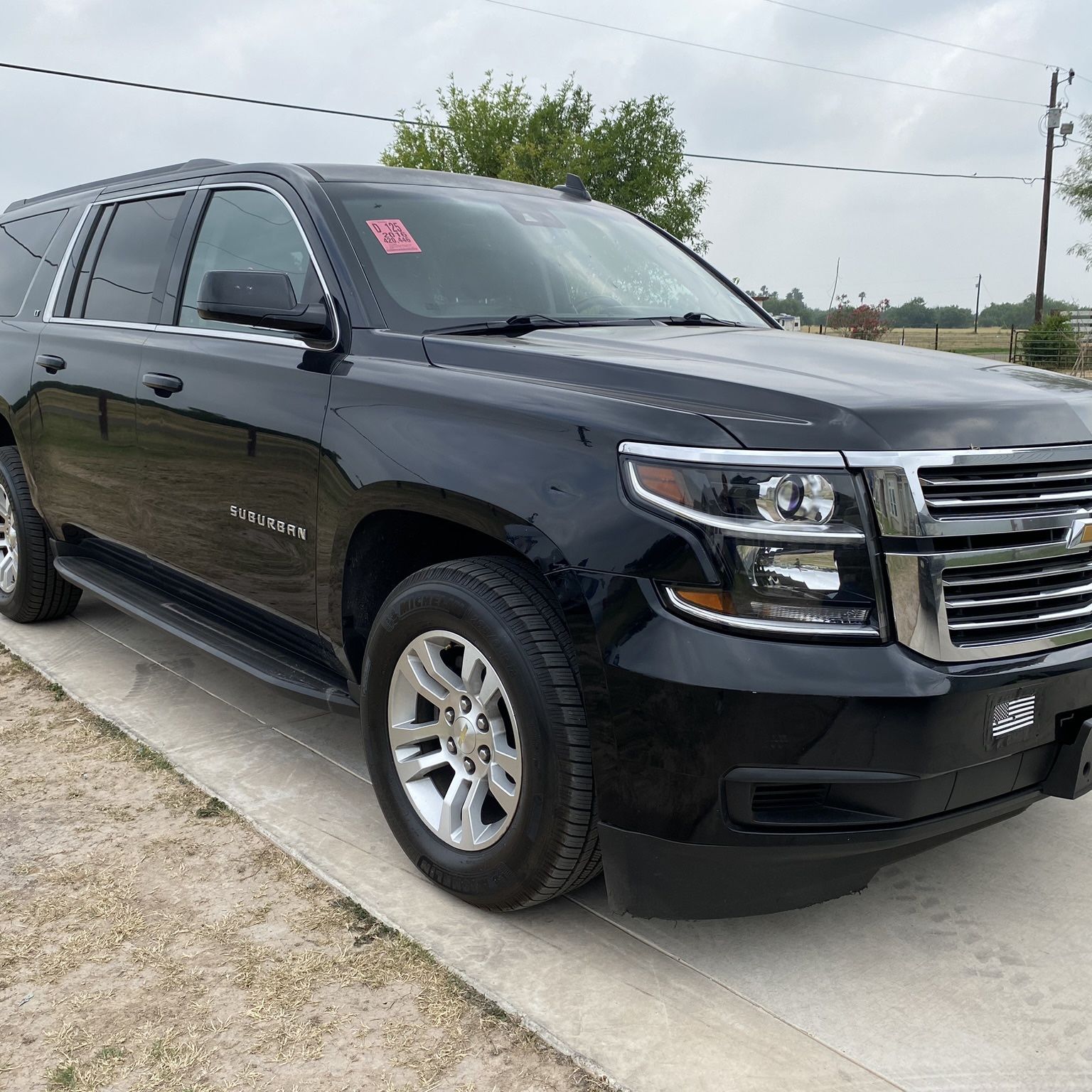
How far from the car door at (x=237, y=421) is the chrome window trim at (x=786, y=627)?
52.6 inches

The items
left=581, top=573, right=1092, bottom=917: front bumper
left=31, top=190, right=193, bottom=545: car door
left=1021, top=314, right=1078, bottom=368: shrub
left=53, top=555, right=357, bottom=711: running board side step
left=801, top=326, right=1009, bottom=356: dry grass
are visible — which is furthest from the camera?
left=801, top=326, right=1009, bottom=356: dry grass

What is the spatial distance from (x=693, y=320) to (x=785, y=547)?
1.74 metres

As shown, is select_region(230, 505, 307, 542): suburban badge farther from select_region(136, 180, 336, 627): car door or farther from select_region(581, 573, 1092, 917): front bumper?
select_region(581, 573, 1092, 917): front bumper

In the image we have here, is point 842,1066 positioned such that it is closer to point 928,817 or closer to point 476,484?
Answer: point 928,817

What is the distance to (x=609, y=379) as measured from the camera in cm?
254

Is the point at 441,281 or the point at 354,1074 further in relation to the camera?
the point at 441,281

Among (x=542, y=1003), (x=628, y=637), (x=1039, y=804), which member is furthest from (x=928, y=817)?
(x=1039, y=804)

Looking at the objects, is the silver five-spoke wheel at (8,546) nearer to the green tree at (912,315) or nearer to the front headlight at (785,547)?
the front headlight at (785,547)

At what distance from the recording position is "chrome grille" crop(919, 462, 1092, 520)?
220 cm

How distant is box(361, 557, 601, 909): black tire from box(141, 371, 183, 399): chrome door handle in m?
1.36

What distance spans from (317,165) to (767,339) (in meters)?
1.57

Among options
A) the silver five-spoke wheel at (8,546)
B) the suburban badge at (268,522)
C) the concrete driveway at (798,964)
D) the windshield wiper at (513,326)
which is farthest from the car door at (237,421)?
the silver five-spoke wheel at (8,546)

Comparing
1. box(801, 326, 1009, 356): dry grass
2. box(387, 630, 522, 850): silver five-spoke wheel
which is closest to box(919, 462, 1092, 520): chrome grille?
box(387, 630, 522, 850): silver five-spoke wheel

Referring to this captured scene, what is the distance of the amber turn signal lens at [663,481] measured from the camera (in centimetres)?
222
